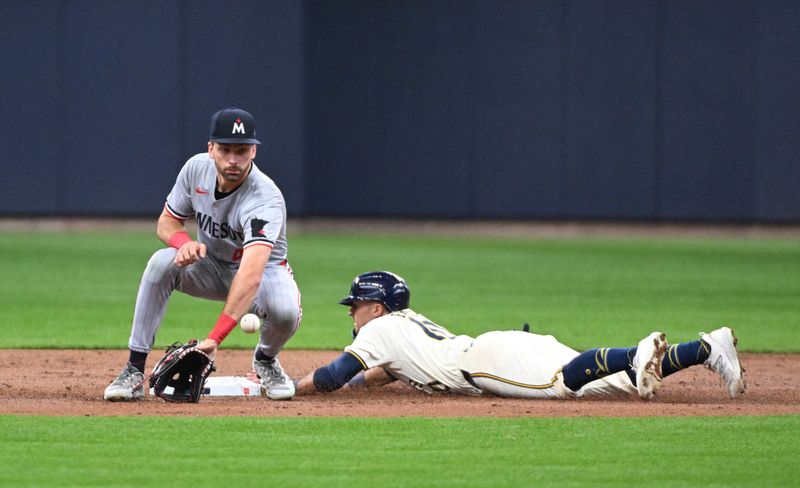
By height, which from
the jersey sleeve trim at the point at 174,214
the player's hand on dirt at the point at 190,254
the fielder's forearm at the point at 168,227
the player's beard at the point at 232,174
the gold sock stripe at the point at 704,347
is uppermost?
the player's beard at the point at 232,174

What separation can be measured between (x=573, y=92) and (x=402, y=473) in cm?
1859

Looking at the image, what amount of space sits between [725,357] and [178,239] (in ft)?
8.88

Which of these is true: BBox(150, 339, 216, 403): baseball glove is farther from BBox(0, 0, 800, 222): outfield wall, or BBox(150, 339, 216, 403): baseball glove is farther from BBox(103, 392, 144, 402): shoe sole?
BBox(0, 0, 800, 222): outfield wall

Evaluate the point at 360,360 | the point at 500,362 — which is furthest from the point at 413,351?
the point at 500,362

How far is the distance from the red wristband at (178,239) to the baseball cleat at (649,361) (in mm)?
2233

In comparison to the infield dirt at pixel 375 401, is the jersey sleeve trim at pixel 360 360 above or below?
above

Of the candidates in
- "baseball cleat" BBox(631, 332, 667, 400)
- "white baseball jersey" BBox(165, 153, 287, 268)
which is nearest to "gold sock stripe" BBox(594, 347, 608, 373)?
"baseball cleat" BBox(631, 332, 667, 400)

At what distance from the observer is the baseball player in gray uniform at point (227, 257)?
20.4 feet

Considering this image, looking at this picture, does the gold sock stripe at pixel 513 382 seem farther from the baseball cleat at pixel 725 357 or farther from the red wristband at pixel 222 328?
the red wristband at pixel 222 328

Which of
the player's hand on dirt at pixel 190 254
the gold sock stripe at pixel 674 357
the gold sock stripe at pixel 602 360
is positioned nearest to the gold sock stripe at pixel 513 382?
the gold sock stripe at pixel 602 360

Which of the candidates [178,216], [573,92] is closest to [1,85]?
[573,92]

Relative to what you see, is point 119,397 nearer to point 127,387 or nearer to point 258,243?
point 127,387

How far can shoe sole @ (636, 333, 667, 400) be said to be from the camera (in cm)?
616

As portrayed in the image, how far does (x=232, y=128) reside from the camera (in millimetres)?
6219
